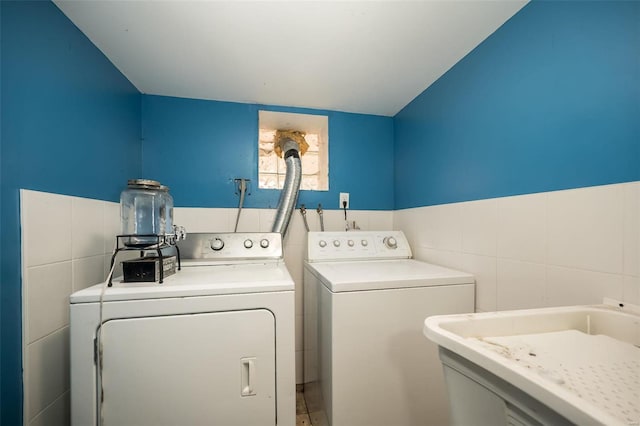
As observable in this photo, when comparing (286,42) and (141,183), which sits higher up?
(286,42)

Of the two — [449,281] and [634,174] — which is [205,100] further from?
[634,174]

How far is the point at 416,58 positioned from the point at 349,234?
115 cm

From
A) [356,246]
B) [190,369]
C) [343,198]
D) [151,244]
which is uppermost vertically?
[343,198]

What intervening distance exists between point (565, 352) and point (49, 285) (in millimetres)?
1713

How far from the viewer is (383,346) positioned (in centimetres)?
112

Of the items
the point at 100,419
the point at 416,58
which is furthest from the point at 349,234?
the point at 100,419

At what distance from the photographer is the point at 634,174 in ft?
2.35

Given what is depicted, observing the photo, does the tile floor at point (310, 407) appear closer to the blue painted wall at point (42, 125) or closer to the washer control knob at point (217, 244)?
the washer control knob at point (217, 244)

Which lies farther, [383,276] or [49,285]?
[383,276]

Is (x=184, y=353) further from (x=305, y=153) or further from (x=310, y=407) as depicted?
(x=305, y=153)

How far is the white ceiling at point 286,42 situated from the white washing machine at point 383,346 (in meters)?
1.19

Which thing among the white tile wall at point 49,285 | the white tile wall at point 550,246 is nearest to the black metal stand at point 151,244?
the white tile wall at point 49,285

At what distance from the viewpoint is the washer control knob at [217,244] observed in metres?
1.45

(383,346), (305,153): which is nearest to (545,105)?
(383,346)
